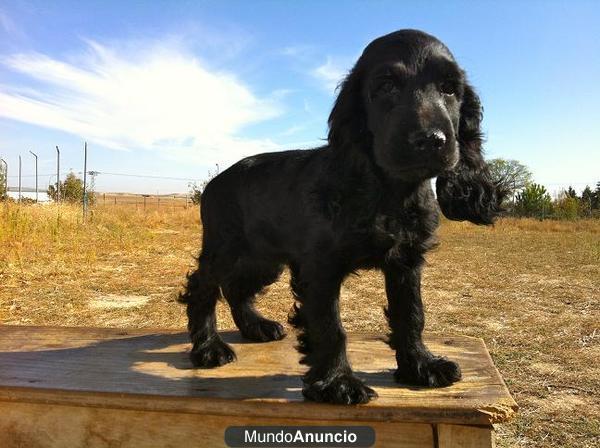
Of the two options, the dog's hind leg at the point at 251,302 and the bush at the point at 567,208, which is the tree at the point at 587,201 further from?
the dog's hind leg at the point at 251,302

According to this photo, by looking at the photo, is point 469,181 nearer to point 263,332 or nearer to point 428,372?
point 428,372

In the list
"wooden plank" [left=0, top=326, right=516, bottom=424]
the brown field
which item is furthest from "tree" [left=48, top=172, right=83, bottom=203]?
"wooden plank" [left=0, top=326, right=516, bottom=424]

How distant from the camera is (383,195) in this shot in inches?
77.4

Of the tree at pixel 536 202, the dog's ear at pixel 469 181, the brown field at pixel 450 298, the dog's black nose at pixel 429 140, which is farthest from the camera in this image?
the tree at pixel 536 202

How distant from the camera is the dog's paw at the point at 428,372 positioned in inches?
89.5

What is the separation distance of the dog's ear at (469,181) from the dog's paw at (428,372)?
0.69 m

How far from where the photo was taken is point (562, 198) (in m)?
29.3

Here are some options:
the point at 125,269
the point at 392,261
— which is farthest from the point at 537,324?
the point at 125,269

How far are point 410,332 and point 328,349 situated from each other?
1.55 feet

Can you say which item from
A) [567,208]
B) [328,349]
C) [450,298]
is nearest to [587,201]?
[567,208]

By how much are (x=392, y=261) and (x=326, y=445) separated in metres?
0.82

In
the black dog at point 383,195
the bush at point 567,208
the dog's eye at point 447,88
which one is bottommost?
the black dog at point 383,195

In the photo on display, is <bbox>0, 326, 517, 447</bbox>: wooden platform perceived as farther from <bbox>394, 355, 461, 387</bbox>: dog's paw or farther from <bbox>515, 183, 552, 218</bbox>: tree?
<bbox>515, 183, 552, 218</bbox>: tree

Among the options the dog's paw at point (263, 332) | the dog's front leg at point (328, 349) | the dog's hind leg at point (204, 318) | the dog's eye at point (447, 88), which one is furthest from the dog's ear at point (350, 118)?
the dog's paw at point (263, 332)
